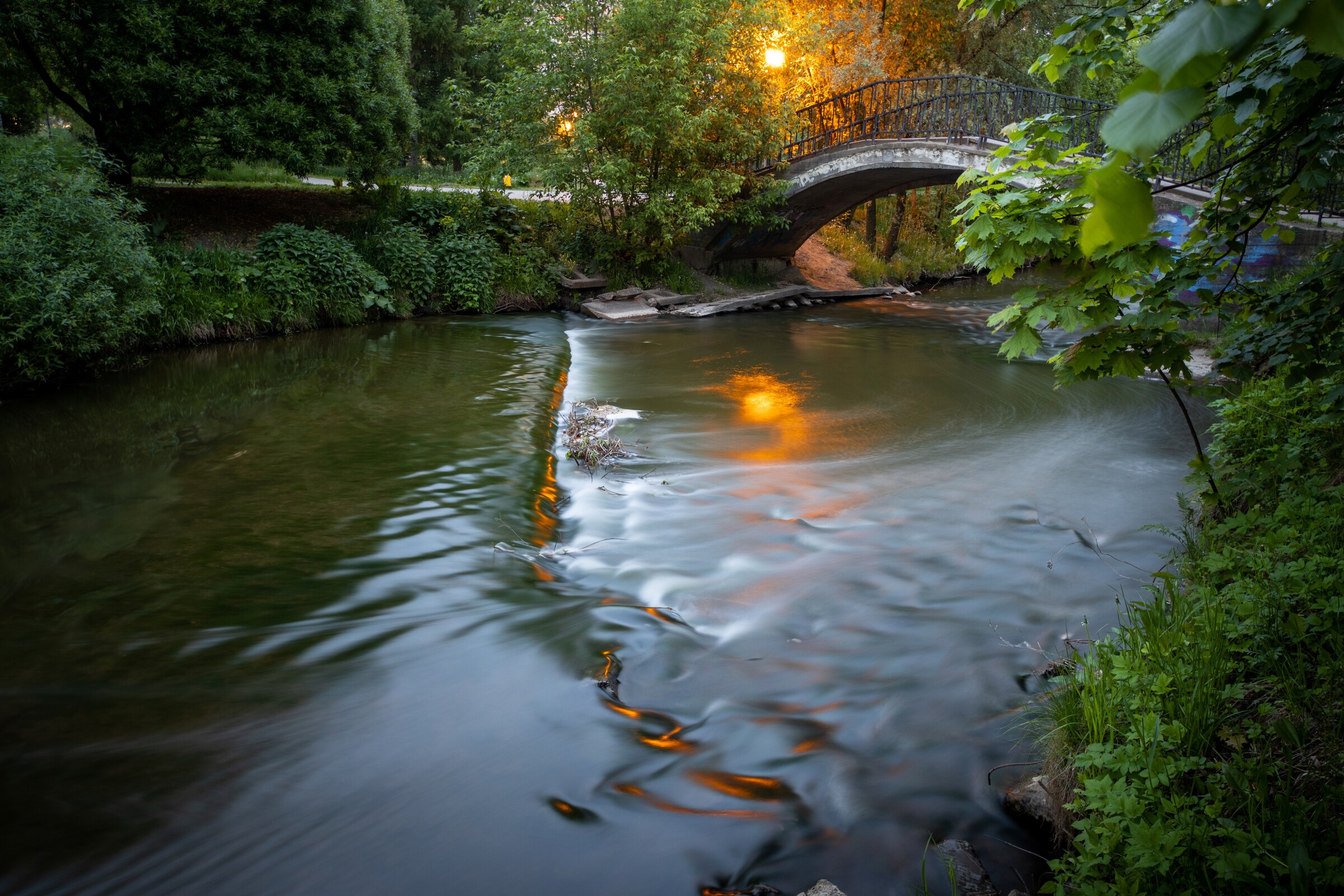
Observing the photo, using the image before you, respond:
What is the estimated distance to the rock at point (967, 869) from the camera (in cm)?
295

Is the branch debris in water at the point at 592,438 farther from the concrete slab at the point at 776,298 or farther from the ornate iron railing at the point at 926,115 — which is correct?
the ornate iron railing at the point at 926,115

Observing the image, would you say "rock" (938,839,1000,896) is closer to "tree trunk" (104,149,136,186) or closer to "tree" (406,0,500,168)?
"tree trunk" (104,149,136,186)

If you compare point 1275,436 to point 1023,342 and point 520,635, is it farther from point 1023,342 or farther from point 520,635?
point 520,635

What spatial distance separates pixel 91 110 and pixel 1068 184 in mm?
15977

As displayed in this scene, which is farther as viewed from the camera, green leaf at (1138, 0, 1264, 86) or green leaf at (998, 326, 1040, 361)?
green leaf at (998, 326, 1040, 361)

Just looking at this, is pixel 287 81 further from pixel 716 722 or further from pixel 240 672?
pixel 716 722

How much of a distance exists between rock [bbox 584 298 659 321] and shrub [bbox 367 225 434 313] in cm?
344

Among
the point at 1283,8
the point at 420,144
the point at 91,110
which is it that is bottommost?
the point at 1283,8

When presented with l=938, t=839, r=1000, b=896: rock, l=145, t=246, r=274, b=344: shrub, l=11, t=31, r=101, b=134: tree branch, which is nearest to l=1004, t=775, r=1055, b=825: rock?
l=938, t=839, r=1000, b=896: rock

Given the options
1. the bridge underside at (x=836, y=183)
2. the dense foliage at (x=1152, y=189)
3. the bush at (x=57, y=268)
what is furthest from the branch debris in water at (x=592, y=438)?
the bridge underside at (x=836, y=183)

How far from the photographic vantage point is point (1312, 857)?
231 centimetres

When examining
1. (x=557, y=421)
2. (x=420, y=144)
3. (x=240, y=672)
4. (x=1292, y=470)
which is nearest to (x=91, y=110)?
(x=557, y=421)

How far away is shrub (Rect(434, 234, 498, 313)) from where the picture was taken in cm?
1692

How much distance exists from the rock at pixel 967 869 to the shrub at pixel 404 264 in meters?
15.1
